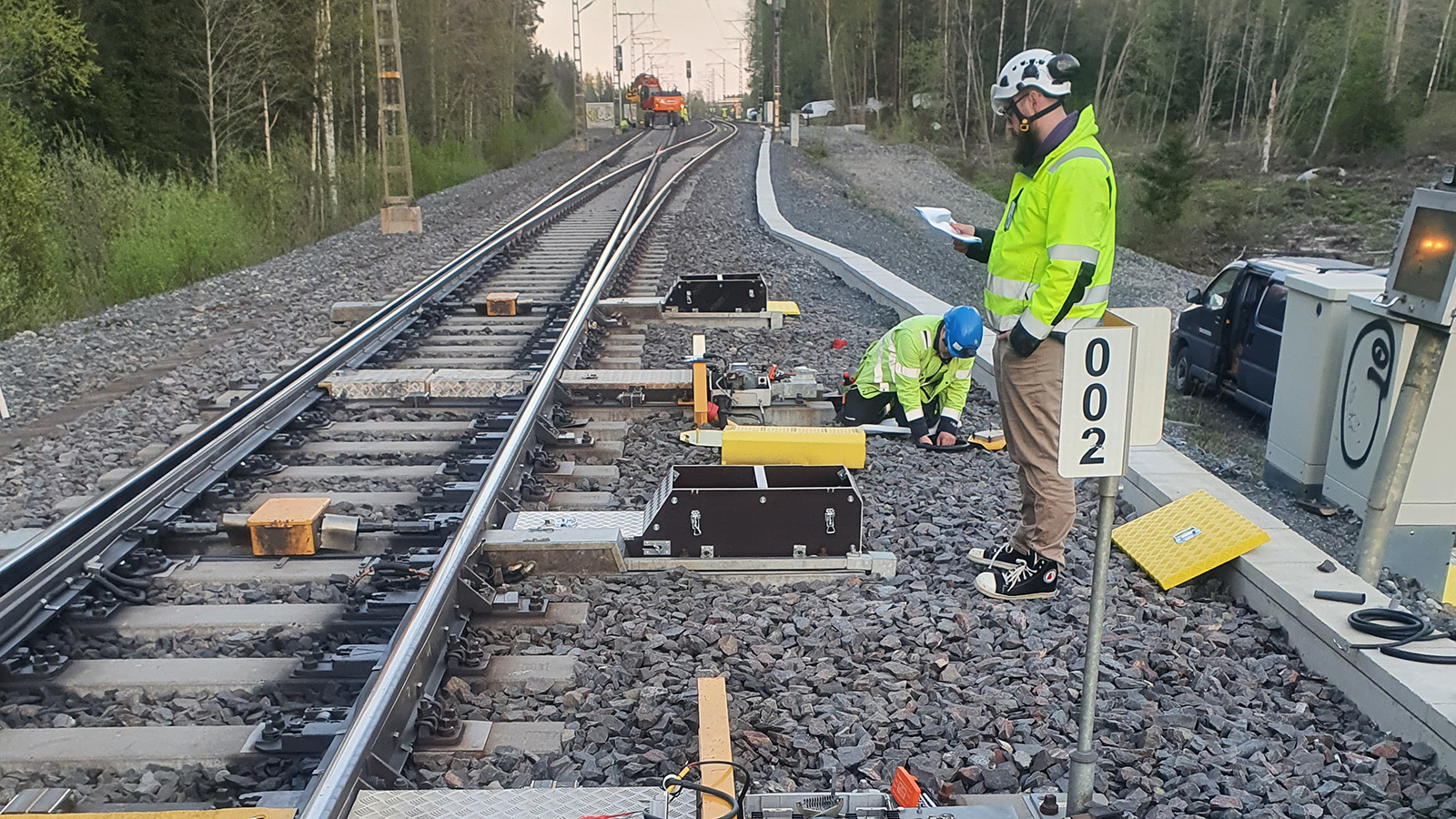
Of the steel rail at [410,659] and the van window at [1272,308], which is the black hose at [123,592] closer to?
the steel rail at [410,659]

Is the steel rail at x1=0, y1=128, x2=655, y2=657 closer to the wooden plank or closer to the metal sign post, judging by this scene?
the wooden plank

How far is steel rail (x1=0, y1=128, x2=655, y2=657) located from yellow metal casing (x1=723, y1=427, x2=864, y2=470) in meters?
2.52

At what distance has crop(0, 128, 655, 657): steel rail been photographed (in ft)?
12.8

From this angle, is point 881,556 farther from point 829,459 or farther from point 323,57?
point 323,57

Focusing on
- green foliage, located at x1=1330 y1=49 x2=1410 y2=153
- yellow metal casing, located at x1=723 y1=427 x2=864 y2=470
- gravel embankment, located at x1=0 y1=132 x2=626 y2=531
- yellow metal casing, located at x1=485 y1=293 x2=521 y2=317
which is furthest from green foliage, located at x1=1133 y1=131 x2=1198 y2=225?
yellow metal casing, located at x1=723 y1=427 x2=864 y2=470

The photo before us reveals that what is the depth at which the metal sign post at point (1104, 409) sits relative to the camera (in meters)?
2.68

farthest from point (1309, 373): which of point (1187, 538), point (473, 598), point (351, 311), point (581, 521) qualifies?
point (351, 311)

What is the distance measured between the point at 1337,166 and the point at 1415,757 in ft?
125

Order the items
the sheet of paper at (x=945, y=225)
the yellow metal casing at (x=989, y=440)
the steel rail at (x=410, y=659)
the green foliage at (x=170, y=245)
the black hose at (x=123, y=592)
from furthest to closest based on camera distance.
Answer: the green foliage at (x=170, y=245), the yellow metal casing at (x=989, y=440), the sheet of paper at (x=945, y=225), the black hose at (x=123, y=592), the steel rail at (x=410, y=659)

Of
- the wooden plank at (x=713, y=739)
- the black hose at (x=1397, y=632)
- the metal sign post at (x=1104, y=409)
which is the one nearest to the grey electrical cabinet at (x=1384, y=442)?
the black hose at (x=1397, y=632)

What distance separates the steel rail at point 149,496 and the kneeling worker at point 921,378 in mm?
3390

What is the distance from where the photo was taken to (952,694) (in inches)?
138

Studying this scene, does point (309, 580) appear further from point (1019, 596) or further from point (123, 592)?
point (1019, 596)

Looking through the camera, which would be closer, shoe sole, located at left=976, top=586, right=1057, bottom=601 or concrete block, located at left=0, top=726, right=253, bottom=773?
concrete block, located at left=0, top=726, right=253, bottom=773
